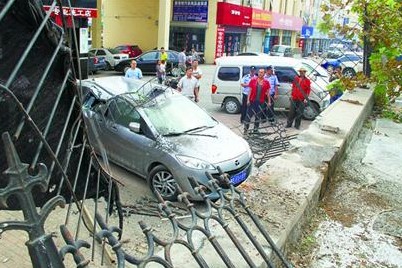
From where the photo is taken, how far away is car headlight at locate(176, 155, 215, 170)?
680 centimetres

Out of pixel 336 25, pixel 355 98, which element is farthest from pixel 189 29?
pixel 336 25

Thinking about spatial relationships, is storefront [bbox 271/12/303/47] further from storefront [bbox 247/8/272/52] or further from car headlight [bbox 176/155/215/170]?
car headlight [bbox 176/155/215/170]

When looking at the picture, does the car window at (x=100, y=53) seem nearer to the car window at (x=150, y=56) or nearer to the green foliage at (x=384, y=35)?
the car window at (x=150, y=56)

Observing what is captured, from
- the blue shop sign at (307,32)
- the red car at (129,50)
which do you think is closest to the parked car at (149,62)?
the red car at (129,50)

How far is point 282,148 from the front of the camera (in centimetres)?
867

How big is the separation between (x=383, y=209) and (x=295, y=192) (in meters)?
1.73

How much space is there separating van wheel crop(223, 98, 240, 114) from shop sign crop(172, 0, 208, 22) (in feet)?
64.1

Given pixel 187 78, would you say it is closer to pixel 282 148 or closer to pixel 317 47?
pixel 282 148

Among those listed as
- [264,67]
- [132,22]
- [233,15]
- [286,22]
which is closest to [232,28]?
[233,15]

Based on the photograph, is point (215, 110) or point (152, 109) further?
point (215, 110)

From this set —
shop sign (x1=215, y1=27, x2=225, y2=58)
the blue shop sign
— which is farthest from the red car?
the blue shop sign

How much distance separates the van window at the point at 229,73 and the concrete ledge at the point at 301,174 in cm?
761

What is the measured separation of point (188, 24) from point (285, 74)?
2101 centimetres

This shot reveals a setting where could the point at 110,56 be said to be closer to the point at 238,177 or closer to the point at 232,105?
the point at 232,105
